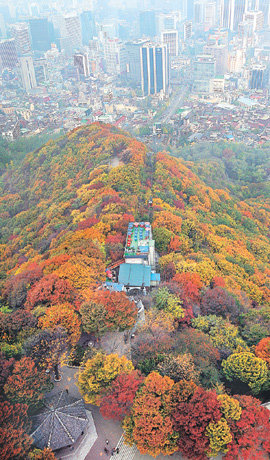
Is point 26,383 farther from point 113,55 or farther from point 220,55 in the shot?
point 113,55

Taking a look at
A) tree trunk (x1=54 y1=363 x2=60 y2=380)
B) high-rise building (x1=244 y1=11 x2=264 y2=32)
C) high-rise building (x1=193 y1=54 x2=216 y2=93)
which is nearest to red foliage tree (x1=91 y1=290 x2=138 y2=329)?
tree trunk (x1=54 y1=363 x2=60 y2=380)

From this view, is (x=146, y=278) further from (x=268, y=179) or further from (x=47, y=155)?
(x=268, y=179)

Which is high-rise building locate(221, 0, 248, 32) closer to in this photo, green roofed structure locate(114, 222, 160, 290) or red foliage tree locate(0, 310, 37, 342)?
green roofed structure locate(114, 222, 160, 290)

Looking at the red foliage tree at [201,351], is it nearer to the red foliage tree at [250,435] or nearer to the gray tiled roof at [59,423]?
the red foliage tree at [250,435]

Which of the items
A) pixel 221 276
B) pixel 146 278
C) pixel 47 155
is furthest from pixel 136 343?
pixel 47 155

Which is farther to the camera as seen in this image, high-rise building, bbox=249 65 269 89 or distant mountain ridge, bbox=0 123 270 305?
high-rise building, bbox=249 65 269 89

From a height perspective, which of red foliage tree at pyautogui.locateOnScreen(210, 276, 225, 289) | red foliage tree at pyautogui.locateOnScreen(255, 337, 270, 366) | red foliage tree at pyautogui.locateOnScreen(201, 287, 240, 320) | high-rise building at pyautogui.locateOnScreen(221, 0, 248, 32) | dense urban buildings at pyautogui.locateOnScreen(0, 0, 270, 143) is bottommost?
dense urban buildings at pyautogui.locateOnScreen(0, 0, 270, 143)

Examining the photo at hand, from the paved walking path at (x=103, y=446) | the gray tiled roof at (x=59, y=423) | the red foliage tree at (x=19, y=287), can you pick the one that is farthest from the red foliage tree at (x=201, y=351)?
the red foliage tree at (x=19, y=287)
